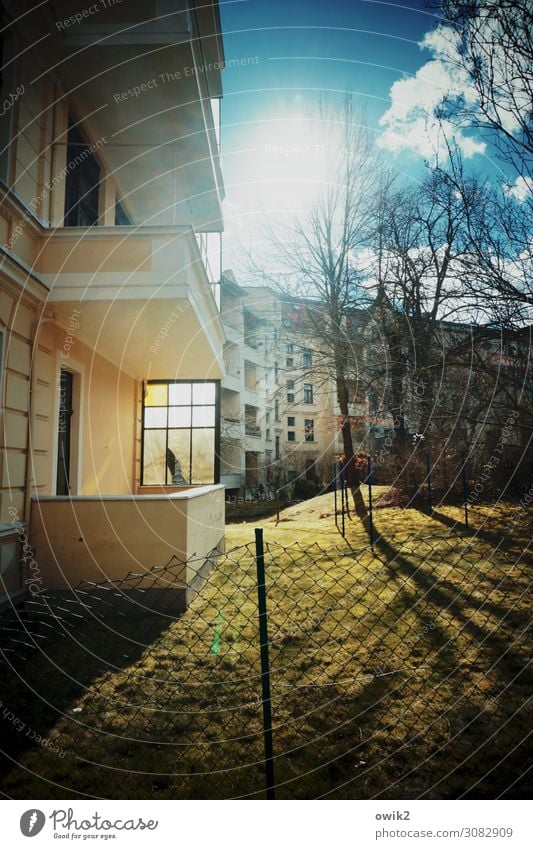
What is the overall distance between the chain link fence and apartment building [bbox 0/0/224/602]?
715mm

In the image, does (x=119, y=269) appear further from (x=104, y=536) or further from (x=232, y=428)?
(x=232, y=428)

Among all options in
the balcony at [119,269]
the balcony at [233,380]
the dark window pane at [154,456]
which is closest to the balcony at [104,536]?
the balcony at [119,269]

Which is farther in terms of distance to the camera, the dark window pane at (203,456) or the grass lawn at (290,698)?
the dark window pane at (203,456)

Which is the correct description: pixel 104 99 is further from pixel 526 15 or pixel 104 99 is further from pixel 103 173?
pixel 526 15

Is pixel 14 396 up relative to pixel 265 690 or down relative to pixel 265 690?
up

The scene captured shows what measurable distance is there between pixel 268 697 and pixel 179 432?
9.28m

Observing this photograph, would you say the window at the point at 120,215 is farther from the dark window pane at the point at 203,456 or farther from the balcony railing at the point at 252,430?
the balcony railing at the point at 252,430

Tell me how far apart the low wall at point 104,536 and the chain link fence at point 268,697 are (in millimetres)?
249

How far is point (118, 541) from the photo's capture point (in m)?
5.52

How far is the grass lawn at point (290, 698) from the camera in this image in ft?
8.34

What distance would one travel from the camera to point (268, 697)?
2.54 meters

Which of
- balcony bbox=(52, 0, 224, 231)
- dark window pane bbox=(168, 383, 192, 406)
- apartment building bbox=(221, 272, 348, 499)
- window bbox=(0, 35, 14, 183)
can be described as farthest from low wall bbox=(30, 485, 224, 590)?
apartment building bbox=(221, 272, 348, 499)

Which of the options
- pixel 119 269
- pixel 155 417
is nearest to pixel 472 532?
pixel 155 417

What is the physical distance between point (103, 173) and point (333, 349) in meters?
7.53
